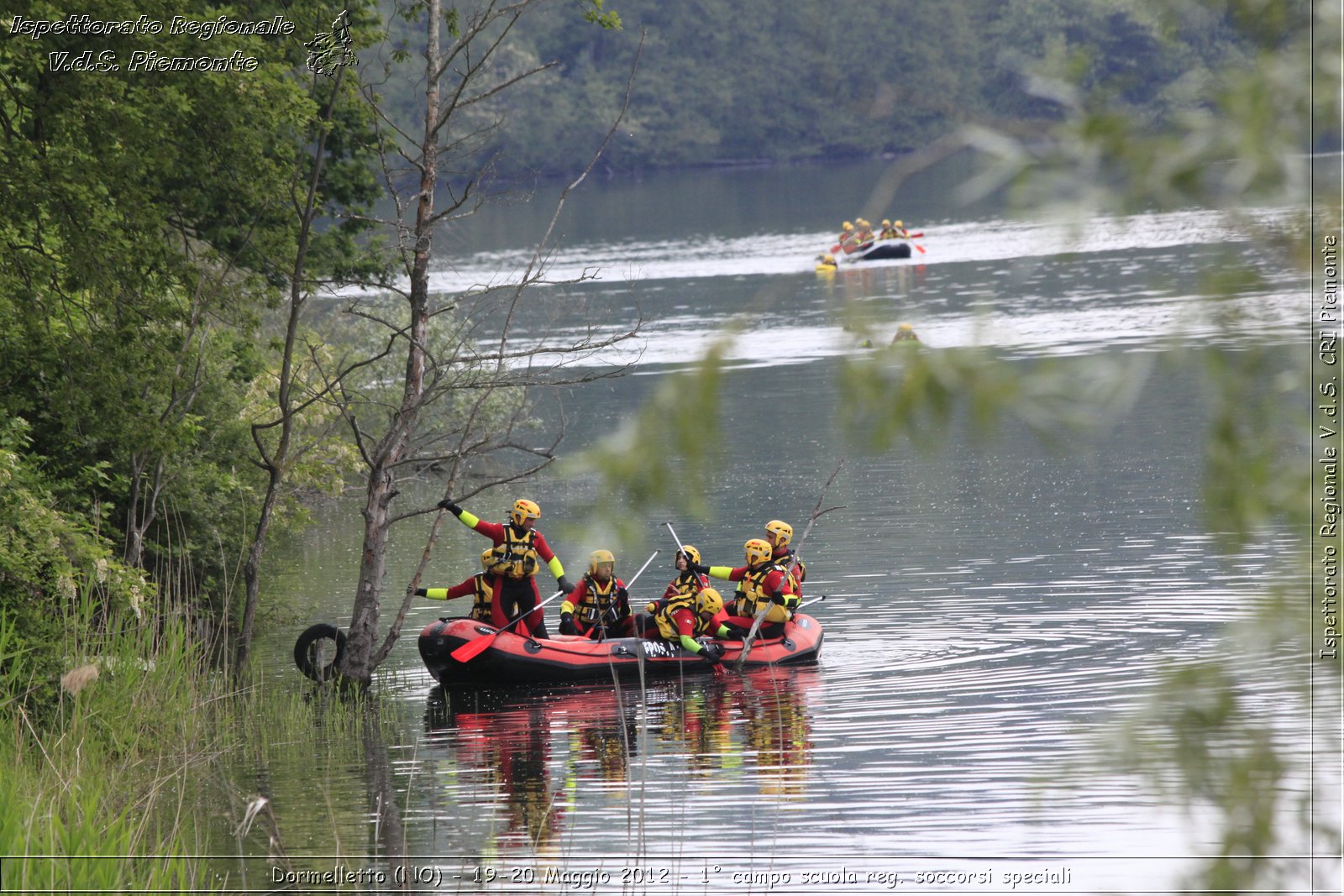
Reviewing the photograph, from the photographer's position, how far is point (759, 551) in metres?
15.4

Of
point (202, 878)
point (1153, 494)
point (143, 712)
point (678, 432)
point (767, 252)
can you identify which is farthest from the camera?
point (767, 252)

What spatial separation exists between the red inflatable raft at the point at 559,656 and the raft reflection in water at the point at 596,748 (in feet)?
0.53

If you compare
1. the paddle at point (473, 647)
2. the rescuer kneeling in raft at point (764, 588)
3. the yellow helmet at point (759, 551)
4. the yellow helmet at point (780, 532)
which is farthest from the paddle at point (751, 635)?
the paddle at point (473, 647)

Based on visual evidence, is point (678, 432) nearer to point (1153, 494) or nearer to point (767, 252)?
point (1153, 494)

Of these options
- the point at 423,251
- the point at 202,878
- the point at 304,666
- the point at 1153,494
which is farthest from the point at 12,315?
the point at 1153,494

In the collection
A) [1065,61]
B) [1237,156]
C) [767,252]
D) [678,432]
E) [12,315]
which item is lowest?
[678,432]

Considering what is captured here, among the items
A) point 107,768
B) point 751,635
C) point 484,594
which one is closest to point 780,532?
point 751,635

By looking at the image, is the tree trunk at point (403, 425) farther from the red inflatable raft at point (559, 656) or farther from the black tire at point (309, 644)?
the red inflatable raft at point (559, 656)

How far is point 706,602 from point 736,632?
500mm

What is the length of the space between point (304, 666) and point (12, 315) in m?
4.40

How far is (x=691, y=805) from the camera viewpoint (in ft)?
34.6

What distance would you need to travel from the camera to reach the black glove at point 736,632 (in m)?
15.5

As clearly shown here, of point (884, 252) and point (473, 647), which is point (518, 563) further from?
point (884, 252)

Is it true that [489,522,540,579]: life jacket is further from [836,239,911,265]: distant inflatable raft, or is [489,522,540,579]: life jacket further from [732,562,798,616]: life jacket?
[836,239,911,265]: distant inflatable raft
